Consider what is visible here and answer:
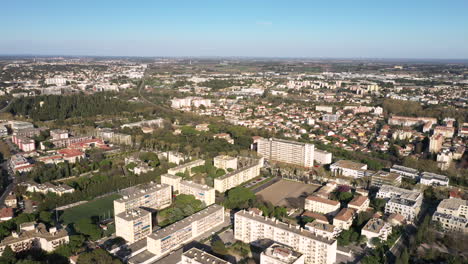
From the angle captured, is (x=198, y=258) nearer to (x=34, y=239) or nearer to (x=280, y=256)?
(x=280, y=256)

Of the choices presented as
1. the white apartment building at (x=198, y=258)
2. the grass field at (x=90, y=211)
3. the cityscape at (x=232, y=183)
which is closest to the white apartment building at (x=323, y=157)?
the cityscape at (x=232, y=183)

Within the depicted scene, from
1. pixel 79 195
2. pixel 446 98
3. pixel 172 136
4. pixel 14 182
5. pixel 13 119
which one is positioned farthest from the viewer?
pixel 446 98

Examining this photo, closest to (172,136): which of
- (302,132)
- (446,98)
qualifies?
(302,132)

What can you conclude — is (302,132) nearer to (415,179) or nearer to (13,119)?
(415,179)

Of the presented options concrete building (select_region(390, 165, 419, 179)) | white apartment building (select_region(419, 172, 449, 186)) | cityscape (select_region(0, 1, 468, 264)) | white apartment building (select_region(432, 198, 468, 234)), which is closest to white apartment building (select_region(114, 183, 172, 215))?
cityscape (select_region(0, 1, 468, 264))

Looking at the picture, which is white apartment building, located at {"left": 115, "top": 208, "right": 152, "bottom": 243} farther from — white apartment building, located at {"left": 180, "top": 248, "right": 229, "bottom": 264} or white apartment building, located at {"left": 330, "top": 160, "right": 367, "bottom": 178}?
white apartment building, located at {"left": 330, "top": 160, "right": 367, "bottom": 178}
